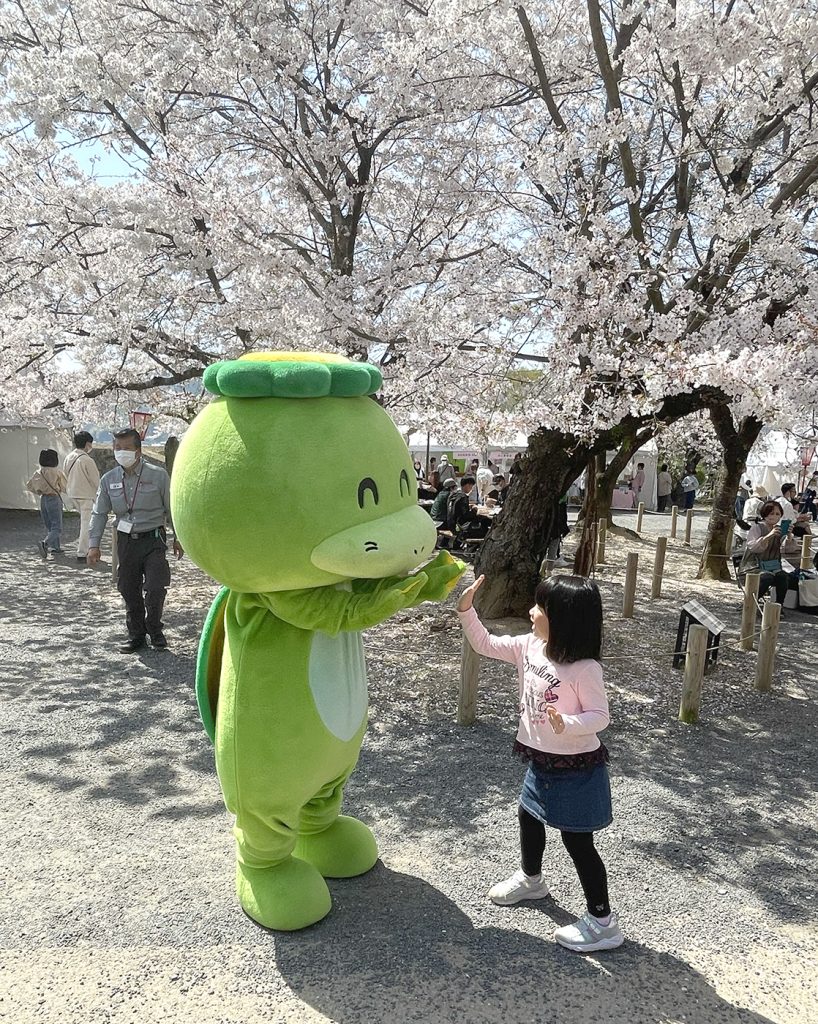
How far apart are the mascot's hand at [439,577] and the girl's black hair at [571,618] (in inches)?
12.6

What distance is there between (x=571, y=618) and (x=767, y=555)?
7.95 metres

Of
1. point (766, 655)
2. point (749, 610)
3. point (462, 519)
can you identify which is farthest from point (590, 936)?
point (462, 519)

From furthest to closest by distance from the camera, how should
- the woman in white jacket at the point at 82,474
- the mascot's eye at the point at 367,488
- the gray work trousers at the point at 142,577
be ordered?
the woman in white jacket at the point at 82,474
the gray work trousers at the point at 142,577
the mascot's eye at the point at 367,488

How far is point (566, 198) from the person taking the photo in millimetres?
A: 7465

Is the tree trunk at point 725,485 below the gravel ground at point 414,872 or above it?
above

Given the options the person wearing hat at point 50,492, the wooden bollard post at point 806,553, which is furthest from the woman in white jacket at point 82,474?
the wooden bollard post at point 806,553

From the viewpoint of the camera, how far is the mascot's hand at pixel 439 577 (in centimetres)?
279

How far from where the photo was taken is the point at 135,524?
21.0ft

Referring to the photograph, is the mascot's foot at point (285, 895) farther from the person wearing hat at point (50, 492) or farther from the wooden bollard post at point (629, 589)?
the person wearing hat at point (50, 492)

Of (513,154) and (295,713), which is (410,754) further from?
(513,154)

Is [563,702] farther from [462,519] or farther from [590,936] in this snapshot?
[462,519]

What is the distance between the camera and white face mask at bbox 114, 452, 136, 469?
248 inches

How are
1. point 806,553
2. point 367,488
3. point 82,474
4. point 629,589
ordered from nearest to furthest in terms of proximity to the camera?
point 367,488, point 629,589, point 82,474, point 806,553

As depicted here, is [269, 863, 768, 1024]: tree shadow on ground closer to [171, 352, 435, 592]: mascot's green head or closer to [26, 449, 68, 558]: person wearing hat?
[171, 352, 435, 592]: mascot's green head
